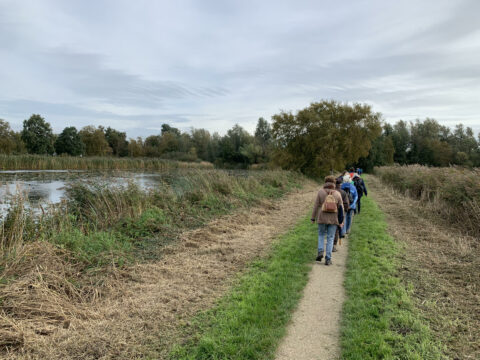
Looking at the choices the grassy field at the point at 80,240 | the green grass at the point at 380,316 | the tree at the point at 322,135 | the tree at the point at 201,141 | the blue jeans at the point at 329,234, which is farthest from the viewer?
the tree at the point at 201,141

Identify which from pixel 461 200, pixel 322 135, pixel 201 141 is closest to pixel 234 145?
pixel 201 141

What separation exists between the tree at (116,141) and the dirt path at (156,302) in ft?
257

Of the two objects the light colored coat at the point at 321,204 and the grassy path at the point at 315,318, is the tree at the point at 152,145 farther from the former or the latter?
the grassy path at the point at 315,318

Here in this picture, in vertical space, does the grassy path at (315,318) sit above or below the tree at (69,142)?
below

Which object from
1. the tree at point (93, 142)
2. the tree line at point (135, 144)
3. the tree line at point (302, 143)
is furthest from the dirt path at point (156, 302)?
the tree at point (93, 142)

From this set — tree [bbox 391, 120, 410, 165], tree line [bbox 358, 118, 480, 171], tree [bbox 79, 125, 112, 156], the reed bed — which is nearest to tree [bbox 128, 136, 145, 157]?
tree [bbox 79, 125, 112, 156]

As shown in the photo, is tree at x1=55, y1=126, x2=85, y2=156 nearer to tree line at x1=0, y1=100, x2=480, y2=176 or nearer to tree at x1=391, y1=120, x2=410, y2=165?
tree line at x1=0, y1=100, x2=480, y2=176

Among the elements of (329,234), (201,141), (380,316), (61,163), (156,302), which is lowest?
(156,302)

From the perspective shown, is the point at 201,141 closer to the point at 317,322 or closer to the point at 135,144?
the point at 135,144

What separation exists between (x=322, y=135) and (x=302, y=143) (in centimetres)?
231

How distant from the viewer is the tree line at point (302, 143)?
97.6ft

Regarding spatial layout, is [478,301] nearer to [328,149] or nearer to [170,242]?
[170,242]

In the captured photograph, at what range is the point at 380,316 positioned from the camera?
403cm

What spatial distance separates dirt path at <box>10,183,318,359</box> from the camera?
3311 millimetres
